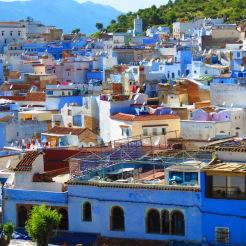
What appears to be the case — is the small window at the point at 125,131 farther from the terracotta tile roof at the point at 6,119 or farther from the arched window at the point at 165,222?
the arched window at the point at 165,222

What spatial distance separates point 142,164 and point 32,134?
14487mm

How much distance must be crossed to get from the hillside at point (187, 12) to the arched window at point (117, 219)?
233 feet

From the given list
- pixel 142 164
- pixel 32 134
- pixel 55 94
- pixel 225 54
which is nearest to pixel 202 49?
pixel 225 54

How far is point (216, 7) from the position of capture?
321 feet

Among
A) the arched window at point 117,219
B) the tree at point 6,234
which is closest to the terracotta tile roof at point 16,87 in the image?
the arched window at point 117,219

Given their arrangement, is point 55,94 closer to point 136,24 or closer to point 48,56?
point 48,56

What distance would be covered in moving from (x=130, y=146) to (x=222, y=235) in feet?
20.0

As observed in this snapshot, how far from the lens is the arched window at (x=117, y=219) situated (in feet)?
65.3

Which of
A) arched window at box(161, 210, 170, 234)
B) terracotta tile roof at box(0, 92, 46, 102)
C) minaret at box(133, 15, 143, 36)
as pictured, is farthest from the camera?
minaret at box(133, 15, 143, 36)

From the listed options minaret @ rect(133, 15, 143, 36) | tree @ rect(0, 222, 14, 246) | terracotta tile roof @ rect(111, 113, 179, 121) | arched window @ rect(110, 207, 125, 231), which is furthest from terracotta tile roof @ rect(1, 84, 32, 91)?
minaret @ rect(133, 15, 143, 36)

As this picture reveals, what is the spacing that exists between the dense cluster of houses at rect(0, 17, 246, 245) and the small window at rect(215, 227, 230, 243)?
0.9 inches

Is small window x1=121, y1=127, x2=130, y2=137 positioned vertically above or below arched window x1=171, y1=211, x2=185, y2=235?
above

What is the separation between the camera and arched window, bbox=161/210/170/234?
1940 centimetres

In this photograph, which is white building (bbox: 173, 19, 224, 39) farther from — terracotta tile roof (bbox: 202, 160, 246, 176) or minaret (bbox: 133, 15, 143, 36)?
terracotta tile roof (bbox: 202, 160, 246, 176)
